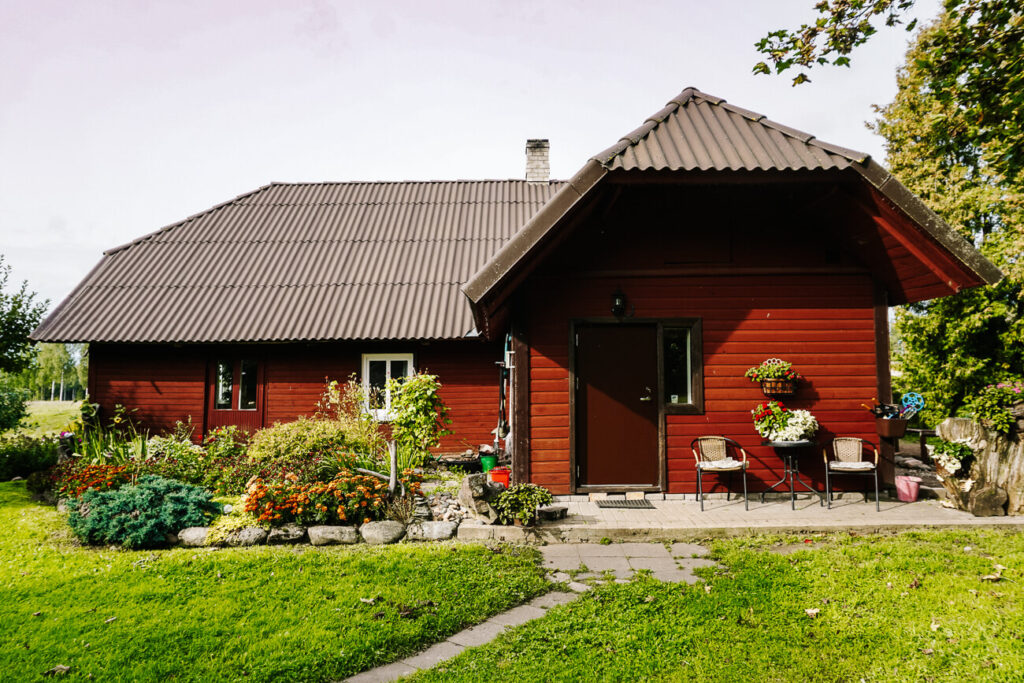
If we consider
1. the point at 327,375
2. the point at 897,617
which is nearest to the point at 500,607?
the point at 897,617

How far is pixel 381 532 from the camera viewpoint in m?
6.11

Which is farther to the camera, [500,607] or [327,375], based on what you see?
[327,375]

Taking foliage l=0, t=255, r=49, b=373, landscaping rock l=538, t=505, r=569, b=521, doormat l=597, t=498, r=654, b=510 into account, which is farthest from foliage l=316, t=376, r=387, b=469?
foliage l=0, t=255, r=49, b=373

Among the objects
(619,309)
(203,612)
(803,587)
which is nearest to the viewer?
(203,612)

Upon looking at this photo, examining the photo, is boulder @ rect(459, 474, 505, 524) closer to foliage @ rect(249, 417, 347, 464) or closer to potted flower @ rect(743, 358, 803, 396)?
foliage @ rect(249, 417, 347, 464)

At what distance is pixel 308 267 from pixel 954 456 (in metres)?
12.7

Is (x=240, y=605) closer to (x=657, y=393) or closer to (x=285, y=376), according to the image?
(x=657, y=393)

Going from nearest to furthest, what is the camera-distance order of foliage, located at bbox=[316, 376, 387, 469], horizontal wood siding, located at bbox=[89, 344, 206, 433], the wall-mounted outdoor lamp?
the wall-mounted outdoor lamp < foliage, located at bbox=[316, 376, 387, 469] < horizontal wood siding, located at bbox=[89, 344, 206, 433]

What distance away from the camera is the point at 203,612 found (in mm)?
4211

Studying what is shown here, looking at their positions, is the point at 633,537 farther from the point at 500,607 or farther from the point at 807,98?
the point at 807,98

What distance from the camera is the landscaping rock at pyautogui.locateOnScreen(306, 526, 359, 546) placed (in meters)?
6.02

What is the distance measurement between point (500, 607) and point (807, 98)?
245 inches

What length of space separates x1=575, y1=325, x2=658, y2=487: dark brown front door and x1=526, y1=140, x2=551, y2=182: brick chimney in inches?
400

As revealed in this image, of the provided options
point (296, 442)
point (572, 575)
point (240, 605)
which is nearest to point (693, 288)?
point (572, 575)
